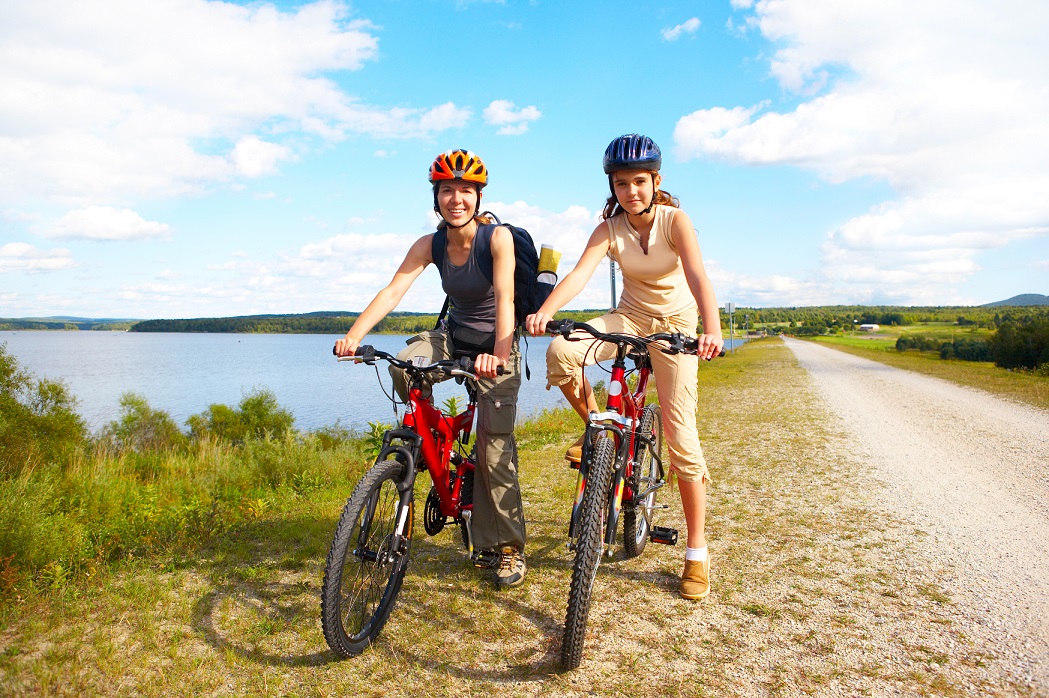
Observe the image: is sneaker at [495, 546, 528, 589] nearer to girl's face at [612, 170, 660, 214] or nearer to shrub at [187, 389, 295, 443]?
girl's face at [612, 170, 660, 214]

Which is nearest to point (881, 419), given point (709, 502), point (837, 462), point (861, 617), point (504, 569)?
point (837, 462)

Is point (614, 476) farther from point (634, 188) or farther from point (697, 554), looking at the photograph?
point (634, 188)

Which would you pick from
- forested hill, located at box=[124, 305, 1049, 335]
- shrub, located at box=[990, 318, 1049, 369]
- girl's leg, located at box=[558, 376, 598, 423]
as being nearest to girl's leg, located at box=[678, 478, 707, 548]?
girl's leg, located at box=[558, 376, 598, 423]

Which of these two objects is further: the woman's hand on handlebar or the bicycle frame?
the woman's hand on handlebar

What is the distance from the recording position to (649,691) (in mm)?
2656

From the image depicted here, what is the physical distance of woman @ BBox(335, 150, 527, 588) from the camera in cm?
359

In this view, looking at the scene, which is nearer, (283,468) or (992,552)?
(992,552)

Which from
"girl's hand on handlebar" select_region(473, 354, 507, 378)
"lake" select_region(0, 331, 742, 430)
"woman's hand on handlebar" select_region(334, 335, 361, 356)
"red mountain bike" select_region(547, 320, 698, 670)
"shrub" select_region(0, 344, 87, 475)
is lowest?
"lake" select_region(0, 331, 742, 430)

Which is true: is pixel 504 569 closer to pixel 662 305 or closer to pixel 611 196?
pixel 662 305

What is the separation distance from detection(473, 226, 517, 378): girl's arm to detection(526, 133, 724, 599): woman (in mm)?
265

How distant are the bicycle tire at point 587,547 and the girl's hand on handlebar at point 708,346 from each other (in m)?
0.65

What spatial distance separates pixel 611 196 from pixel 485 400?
1457 millimetres

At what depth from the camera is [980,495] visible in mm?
5660

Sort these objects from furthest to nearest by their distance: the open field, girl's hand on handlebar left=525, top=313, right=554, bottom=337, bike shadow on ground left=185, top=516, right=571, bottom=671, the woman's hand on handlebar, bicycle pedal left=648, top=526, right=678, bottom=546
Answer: bicycle pedal left=648, top=526, right=678, bottom=546 < the woman's hand on handlebar < girl's hand on handlebar left=525, top=313, right=554, bottom=337 < bike shadow on ground left=185, top=516, right=571, bottom=671 < the open field
